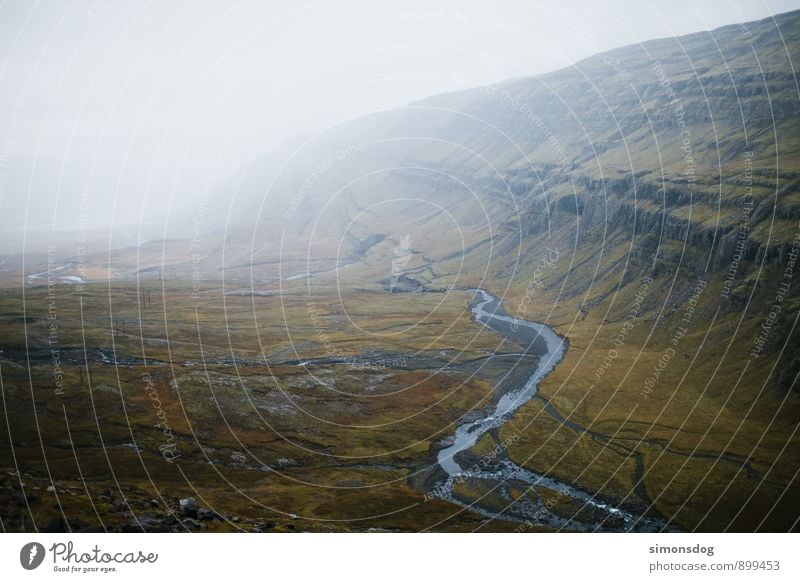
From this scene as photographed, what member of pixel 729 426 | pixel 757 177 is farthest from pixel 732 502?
pixel 757 177

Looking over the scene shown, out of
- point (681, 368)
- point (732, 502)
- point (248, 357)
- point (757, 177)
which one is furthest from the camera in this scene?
point (757, 177)

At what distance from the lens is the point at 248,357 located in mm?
137750

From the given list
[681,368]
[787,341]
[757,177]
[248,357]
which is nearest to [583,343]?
[681,368]

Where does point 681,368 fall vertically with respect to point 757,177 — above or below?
below

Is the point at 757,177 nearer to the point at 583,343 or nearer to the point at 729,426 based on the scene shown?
the point at 583,343

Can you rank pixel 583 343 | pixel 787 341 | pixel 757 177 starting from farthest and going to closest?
pixel 757 177 < pixel 583 343 < pixel 787 341

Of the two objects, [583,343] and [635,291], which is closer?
[583,343]

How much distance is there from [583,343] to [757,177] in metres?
71.6

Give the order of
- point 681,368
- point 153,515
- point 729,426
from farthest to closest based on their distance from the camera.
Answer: point 681,368 < point 729,426 < point 153,515

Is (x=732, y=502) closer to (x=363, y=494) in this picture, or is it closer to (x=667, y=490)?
(x=667, y=490)
